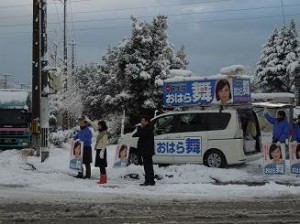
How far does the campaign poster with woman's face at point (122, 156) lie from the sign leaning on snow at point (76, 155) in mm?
1301

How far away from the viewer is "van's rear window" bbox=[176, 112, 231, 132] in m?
17.9

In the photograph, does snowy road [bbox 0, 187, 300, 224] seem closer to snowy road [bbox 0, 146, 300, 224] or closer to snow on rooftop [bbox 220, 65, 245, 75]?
snowy road [bbox 0, 146, 300, 224]

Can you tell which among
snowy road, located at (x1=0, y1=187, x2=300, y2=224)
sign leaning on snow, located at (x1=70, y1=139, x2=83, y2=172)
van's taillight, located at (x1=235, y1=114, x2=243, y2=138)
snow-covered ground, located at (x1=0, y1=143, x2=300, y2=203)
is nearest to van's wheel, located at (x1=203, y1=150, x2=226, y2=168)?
snow-covered ground, located at (x1=0, y1=143, x2=300, y2=203)

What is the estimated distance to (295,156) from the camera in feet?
51.7

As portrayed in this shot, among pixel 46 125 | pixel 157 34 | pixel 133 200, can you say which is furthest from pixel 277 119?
pixel 157 34

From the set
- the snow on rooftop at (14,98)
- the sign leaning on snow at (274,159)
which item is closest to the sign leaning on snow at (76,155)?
the sign leaning on snow at (274,159)

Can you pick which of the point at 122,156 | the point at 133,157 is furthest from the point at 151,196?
the point at 133,157

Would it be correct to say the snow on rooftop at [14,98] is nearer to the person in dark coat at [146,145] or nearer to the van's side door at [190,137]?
the van's side door at [190,137]

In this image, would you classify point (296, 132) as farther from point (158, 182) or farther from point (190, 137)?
point (158, 182)

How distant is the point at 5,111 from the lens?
2995cm

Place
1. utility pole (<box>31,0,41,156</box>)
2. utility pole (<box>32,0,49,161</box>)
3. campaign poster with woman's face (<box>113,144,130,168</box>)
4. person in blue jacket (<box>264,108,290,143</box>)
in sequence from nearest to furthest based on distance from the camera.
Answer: person in blue jacket (<box>264,108,290,143</box>), campaign poster with woman's face (<box>113,144,130,168</box>), utility pole (<box>32,0,49,161</box>), utility pole (<box>31,0,41,156</box>)

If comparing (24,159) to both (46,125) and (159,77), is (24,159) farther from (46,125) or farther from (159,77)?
(159,77)

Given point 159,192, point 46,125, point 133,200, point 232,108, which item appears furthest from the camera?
point 46,125

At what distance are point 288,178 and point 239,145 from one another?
2.05m
